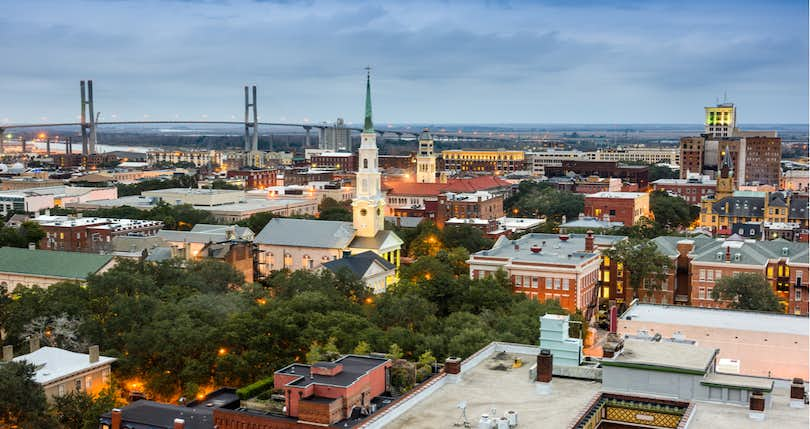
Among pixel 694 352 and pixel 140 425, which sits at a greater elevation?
pixel 694 352

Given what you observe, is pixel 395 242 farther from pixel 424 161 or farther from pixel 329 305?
pixel 424 161

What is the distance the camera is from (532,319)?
56.0m

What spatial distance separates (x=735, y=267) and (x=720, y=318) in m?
→ 21.2

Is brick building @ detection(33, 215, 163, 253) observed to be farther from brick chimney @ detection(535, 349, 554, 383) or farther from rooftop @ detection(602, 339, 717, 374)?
rooftop @ detection(602, 339, 717, 374)

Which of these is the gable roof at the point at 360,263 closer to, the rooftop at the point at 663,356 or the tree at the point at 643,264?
the tree at the point at 643,264

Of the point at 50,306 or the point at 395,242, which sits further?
the point at 395,242

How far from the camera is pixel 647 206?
433 feet

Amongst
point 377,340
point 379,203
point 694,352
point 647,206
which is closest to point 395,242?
point 379,203

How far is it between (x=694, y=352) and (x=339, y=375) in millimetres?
13061

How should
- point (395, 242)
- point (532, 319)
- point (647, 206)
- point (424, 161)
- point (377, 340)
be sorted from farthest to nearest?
point (424, 161), point (647, 206), point (395, 242), point (532, 319), point (377, 340)

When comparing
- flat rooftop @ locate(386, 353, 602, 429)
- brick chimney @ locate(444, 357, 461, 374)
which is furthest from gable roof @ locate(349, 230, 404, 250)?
brick chimney @ locate(444, 357, 461, 374)

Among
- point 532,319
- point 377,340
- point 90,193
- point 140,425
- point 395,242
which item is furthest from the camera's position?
point 90,193

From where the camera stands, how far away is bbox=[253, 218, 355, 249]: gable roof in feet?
307

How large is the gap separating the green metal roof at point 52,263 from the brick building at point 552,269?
31013 millimetres
